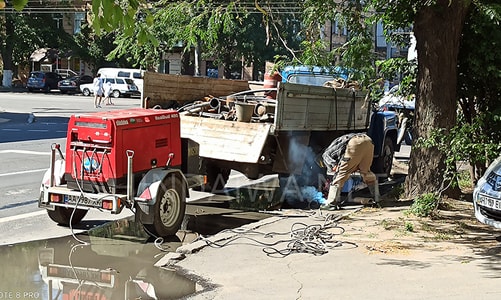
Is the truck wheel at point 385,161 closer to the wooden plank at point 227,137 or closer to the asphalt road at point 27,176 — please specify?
the asphalt road at point 27,176

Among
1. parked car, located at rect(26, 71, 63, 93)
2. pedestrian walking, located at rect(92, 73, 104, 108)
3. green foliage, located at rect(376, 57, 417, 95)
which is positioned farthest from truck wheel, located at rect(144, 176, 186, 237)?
parked car, located at rect(26, 71, 63, 93)

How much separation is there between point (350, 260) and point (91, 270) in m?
2.82

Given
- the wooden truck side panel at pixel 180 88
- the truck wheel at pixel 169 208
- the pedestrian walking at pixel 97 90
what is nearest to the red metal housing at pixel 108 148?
the truck wheel at pixel 169 208

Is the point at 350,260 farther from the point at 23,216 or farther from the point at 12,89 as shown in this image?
the point at 12,89

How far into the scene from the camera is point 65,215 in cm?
891

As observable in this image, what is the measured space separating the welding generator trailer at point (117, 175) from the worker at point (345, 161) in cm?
259

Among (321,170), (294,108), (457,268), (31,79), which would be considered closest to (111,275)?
(457,268)

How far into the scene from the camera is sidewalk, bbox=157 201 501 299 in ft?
20.5

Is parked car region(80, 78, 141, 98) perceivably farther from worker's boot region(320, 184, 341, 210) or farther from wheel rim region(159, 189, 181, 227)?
wheel rim region(159, 189, 181, 227)

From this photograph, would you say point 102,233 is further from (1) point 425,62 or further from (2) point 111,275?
(1) point 425,62

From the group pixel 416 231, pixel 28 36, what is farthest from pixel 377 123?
pixel 28 36

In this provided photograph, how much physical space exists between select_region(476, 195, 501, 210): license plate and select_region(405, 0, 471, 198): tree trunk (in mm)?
1929

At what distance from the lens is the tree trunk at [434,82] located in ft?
32.2

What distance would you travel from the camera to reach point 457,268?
6.91 meters
